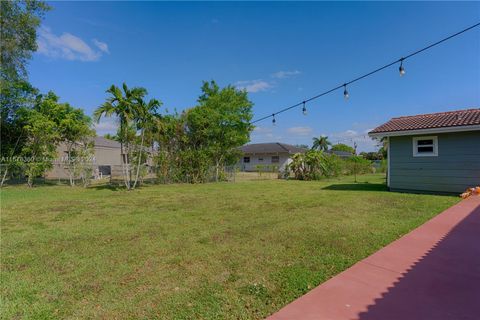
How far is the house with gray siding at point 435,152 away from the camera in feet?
28.7

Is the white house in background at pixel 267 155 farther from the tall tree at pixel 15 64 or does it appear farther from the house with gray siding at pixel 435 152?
the tall tree at pixel 15 64

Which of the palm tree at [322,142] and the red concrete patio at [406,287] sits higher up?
the palm tree at [322,142]

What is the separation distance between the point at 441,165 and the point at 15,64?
818 inches

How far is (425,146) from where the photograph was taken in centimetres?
971

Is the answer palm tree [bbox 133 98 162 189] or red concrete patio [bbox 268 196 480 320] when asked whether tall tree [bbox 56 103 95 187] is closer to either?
Result: palm tree [bbox 133 98 162 189]

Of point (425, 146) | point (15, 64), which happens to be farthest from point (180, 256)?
point (15, 64)

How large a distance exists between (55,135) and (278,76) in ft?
47.0

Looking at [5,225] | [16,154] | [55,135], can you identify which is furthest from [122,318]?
[16,154]

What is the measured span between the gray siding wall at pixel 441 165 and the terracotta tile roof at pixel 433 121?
1.38ft

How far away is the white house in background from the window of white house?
67.4ft

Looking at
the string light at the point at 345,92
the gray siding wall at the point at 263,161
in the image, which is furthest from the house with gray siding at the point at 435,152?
the gray siding wall at the point at 263,161

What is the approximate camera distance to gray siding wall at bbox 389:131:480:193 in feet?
28.7

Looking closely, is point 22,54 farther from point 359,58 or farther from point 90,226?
point 359,58

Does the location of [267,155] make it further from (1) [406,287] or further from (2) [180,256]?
(1) [406,287]
